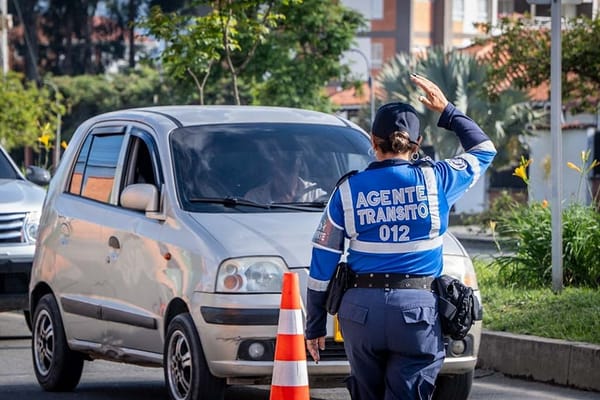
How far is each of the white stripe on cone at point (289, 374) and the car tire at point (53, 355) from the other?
3469mm

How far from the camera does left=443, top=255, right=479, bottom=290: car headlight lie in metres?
7.91

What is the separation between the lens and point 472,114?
36438 millimetres

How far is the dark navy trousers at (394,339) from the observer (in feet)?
17.9

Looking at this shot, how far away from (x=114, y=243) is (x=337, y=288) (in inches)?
138

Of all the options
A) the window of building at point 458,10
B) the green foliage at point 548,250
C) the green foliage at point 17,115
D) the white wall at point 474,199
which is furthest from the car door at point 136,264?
the window of building at point 458,10

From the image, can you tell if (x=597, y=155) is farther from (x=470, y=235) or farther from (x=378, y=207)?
(x=378, y=207)

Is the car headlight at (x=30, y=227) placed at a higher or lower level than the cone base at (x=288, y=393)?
lower

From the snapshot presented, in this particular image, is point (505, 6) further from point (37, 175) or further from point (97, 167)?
point (97, 167)

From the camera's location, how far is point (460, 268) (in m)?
7.95

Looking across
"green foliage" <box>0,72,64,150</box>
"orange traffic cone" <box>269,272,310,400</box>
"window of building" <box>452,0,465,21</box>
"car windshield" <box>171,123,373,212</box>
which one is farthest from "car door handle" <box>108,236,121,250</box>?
"window of building" <box>452,0,465,21</box>

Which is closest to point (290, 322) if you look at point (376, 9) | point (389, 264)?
point (389, 264)

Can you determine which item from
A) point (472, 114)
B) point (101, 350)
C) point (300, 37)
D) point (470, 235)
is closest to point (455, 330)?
point (101, 350)

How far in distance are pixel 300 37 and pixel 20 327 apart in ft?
113

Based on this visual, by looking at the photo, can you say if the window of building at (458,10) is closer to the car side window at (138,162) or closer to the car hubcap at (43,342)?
the car hubcap at (43,342)
